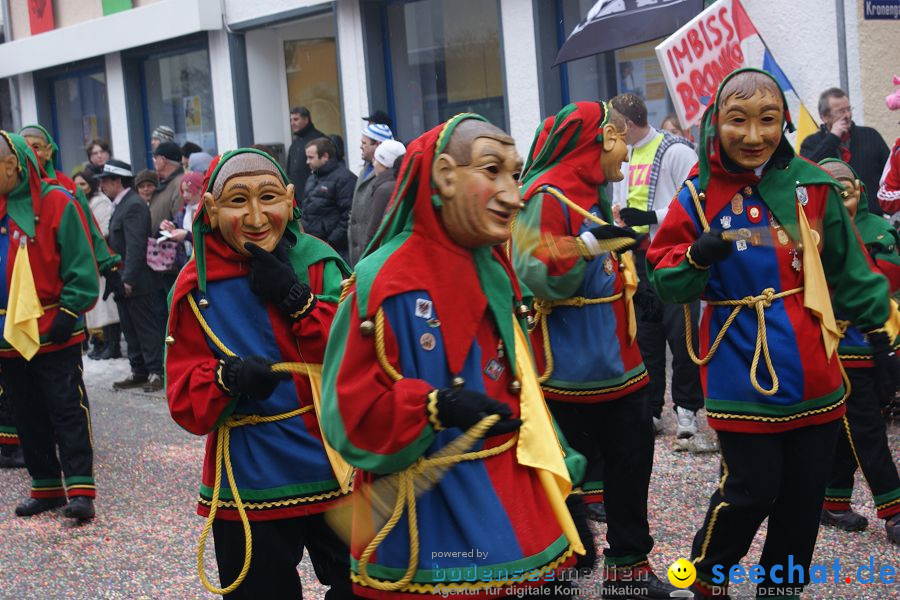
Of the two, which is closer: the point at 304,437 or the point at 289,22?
the point at 304,437

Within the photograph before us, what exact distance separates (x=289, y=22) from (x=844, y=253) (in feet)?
36.2

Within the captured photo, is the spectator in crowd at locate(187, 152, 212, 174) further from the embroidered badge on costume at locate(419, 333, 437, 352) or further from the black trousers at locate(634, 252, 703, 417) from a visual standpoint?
the embroidered badge on costume at locate(419, 333, 437, 352)

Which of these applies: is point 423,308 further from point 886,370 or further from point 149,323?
point 149,323

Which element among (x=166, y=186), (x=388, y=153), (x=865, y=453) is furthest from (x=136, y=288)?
(x=865, y=453)

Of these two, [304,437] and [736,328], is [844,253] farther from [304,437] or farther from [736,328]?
[304,437]

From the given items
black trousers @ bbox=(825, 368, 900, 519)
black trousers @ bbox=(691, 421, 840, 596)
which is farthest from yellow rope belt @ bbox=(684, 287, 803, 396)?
black trousers @ bbox=(825, 368, 900, 519)

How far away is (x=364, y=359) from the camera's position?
3.13m

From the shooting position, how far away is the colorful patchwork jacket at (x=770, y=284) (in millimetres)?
4277

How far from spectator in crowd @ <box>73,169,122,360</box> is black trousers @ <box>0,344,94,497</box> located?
4658 mm

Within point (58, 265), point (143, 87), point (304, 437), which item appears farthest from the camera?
point (143, 87)

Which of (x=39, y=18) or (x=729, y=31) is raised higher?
(x=39, y=18)

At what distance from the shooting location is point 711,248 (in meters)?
4.19

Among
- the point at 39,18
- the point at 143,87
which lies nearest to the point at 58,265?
the point at 143,87

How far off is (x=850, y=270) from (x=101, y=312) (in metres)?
8.99
